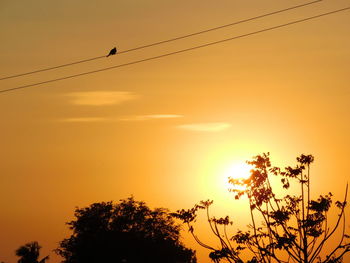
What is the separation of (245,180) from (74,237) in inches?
2453

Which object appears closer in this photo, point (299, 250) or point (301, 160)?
point (299, 250)

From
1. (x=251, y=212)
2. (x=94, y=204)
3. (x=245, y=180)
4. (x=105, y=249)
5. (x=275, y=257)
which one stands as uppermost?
(x=94, y=204)

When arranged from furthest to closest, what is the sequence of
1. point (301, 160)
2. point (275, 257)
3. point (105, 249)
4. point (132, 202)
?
1. point (132, 202)
2. point (105, 249)
3. point (301, 160)
4. point (275, 257)

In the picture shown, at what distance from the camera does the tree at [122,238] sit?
3674 inches

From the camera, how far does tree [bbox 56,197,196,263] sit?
93312mm

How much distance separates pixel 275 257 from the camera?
3275cm

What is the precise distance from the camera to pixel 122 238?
9488 cm

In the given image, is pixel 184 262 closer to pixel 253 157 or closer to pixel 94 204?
pixel 94 204

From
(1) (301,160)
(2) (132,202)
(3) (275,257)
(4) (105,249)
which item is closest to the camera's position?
(3) (275,257)

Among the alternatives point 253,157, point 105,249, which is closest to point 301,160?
point 253,157

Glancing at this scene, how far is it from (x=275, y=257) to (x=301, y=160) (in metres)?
5.88

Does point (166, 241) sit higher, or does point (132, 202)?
point (132, 202)

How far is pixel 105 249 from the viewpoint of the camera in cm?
9288

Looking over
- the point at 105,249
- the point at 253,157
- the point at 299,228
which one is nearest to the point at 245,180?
the point at 253,157
